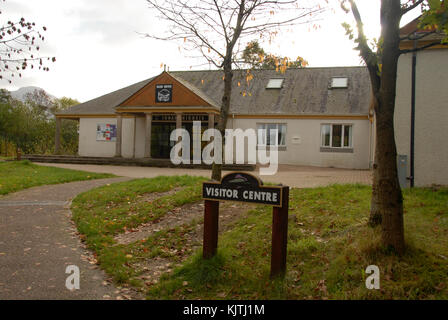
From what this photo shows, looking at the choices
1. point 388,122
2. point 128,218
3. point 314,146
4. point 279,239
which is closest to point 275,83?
point 314,146

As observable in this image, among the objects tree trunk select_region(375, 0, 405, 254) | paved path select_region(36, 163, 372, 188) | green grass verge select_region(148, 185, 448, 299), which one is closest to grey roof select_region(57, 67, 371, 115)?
paved path select_region(36, 163, 372, 188)

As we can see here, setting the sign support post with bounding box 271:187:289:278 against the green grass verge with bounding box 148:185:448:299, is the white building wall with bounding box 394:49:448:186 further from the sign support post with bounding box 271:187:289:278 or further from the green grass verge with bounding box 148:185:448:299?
the sign support post with bounding box 271:187:289:278

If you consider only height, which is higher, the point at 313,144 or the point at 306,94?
the point at 306,94

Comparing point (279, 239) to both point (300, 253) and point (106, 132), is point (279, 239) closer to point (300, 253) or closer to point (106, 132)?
point (300, 253)

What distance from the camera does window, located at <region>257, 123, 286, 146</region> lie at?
23.0 metres

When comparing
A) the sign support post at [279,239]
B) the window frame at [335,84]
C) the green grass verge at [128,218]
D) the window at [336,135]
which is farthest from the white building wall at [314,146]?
the sign support post at [279,239]

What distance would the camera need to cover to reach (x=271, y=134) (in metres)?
23.1

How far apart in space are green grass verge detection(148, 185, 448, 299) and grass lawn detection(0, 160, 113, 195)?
29.4 feet

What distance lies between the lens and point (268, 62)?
333 inches

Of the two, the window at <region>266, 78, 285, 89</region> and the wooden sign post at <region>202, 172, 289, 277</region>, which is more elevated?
the window at <region>266, 78, 285, 89</region>

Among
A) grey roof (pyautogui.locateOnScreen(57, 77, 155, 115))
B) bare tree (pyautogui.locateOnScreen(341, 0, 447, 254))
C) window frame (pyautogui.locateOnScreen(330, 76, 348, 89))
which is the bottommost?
bare tree (pyautogui.locateOnScreen(341, 0, 447, 254))

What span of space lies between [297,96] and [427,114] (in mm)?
13808

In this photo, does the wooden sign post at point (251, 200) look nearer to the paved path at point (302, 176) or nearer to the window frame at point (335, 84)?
the paved path at point (302, 176)

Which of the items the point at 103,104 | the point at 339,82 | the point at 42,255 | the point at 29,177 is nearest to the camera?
the point at 42,255
